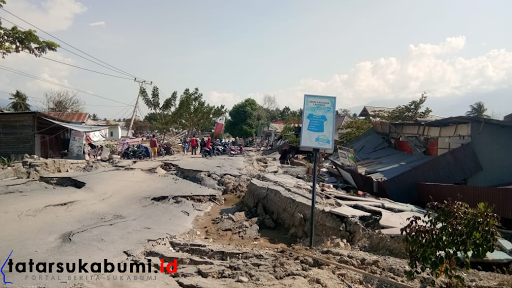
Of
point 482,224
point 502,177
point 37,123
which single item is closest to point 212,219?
point 482,224

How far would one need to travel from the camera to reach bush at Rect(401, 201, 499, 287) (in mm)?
3387

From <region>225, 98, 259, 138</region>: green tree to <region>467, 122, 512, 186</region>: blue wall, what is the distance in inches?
1662

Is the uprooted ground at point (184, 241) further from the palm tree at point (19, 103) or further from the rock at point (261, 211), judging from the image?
the palm tree at point (19, 103)

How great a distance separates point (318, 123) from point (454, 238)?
2934mm

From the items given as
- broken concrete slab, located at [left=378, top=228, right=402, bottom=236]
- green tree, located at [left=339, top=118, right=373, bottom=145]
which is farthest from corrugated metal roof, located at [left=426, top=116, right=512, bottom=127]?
green tree, located at [left=339, top=118, right=373, bottom=145]

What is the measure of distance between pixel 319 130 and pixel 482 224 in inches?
117

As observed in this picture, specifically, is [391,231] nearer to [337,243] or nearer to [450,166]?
[337,243]

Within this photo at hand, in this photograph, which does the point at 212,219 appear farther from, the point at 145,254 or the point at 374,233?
the point at 374,233

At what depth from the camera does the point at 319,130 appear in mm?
5879

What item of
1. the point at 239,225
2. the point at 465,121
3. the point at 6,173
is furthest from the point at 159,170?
the point at 465,121

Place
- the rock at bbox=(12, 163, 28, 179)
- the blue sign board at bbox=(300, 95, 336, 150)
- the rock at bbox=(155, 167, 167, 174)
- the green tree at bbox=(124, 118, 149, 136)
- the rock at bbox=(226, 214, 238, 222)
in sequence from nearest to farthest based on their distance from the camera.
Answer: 1. the blue sign board at bbox=(300, 95, 336, 150)
2. the rock at bbox=(226, 214, 238, 222)
3. the rock at bbox=(12, 163, 28, 179)
4. the rock at bbox=(155, 167, 167, 174)
5. the green tree at bbox=(124, 118, 149, 136)

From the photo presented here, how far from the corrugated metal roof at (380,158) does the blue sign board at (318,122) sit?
6036 mm

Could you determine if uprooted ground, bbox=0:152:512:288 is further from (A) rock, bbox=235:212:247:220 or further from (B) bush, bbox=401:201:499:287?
(B) bush, bbox=401:201:499:287

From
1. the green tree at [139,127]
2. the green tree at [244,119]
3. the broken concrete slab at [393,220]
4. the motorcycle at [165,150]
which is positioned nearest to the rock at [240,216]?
the broken concrete slab at [393,220]
